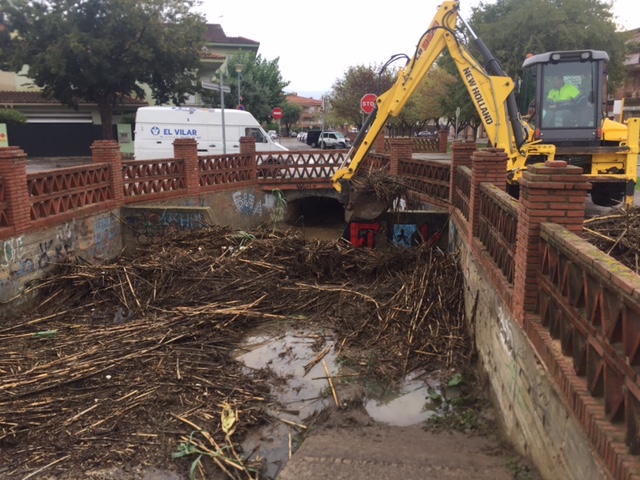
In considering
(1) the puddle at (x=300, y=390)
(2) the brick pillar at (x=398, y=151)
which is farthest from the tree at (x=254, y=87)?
(1) the puddle at (x=300, y=390)

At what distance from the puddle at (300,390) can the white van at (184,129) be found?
13.4 m

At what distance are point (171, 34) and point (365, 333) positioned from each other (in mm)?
24417

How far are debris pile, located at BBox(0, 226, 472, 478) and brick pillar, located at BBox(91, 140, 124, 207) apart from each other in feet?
5.64

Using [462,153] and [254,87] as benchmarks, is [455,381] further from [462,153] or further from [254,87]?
[254,87]

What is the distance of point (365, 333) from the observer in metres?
8.20

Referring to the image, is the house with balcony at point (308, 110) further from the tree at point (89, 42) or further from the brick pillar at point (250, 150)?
the brick pillar at point (250, 150)

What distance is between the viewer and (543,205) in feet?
14.5

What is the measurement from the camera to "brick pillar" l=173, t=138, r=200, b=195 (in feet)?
48.7

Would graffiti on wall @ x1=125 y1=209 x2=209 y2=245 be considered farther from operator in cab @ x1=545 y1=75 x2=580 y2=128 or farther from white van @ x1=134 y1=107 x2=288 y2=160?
white van @ x1=134 y1=107 x2=288 y2=160

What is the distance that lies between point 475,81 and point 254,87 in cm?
3131

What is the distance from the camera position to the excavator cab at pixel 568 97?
37.3 feet

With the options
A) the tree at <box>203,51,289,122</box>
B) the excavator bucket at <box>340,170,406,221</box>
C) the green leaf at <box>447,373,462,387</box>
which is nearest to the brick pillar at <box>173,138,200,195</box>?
the excavator bucket at <box>340,170,406,221</box>

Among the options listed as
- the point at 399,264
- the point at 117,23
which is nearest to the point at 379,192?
the point at 399,264

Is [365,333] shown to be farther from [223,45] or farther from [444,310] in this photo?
[223,45]
